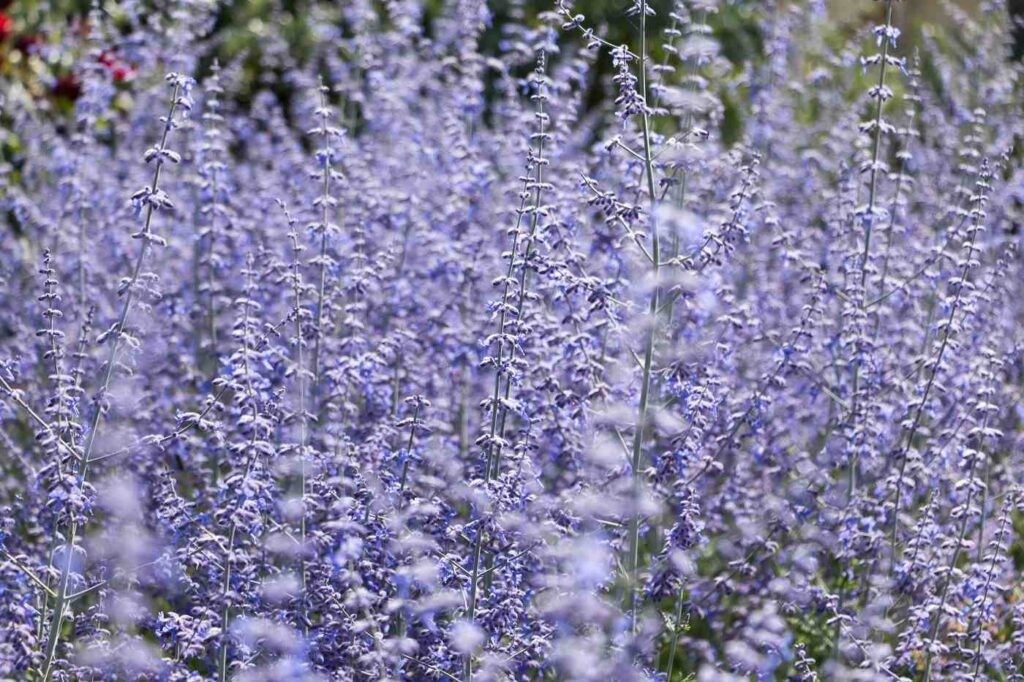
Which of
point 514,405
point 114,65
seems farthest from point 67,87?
point 514,405

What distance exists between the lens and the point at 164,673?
10.6ft

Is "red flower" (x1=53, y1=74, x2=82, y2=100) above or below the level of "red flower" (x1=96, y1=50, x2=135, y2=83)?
below

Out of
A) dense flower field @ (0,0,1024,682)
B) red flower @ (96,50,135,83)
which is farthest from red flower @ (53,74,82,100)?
dense flower field @ (0,0,1024,682)

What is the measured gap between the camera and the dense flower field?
10.4ft

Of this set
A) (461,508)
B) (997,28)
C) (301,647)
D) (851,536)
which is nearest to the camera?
(301,647)

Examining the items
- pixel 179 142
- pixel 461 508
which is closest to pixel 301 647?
pixel 461 508

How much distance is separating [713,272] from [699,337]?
1.80 ft

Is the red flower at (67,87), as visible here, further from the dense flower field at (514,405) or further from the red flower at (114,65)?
the dense flower field at (514,405)

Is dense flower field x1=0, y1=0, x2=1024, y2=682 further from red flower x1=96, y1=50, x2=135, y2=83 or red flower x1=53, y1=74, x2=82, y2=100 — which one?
red flower x1=53, y1=74, x2=82, y2=100

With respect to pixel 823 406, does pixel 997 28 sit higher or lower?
higher

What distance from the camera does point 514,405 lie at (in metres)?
3.12

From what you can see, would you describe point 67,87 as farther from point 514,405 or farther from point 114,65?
point 514,405

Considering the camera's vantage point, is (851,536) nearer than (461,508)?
Yes

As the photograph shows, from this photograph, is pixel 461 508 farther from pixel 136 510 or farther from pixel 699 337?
pixel 136 510
